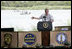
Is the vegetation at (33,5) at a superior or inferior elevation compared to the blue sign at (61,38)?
superior

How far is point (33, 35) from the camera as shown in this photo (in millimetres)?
5234

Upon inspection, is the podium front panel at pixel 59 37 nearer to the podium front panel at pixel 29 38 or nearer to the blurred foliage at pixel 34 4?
the podium front panel at pixel 29 38

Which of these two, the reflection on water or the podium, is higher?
the reflection on water

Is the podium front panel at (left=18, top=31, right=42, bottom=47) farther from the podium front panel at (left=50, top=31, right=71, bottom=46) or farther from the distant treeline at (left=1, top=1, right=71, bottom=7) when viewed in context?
the distant treeline at (left=1, top=1, right=71, bottom=7)

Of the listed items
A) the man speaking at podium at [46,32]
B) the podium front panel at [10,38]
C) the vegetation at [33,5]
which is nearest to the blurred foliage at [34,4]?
the vegetation at [33,5]

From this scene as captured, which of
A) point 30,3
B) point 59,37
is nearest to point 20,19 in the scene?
point 30,3

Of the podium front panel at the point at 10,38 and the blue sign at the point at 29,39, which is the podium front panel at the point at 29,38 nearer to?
the blue sign at the point at 29,39

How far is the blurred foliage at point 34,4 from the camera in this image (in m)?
5.27

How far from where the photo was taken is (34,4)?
529cm

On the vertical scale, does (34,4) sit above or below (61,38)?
above

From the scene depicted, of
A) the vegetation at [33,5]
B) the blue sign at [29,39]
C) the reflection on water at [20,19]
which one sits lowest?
the blue sign at [29,39]

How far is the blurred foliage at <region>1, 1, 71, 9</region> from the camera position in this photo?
5266 mm

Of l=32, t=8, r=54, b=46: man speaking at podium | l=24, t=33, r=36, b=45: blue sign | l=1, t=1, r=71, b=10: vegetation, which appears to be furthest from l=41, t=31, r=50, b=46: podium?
l=1, t=1, r=71, b=10: vegetation

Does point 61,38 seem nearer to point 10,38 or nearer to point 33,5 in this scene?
point 33,5
